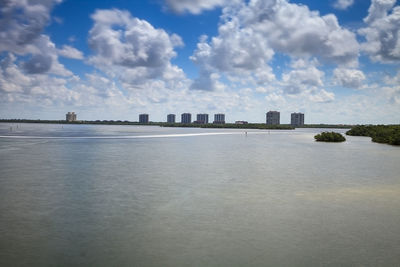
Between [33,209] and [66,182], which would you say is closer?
[33,209]

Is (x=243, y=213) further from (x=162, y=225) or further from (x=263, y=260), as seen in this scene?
(x=263, y=260)

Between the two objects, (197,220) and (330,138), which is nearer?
(197,220)

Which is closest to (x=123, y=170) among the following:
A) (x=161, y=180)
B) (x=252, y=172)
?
(x=161, y=180)

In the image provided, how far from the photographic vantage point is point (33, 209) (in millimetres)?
11203

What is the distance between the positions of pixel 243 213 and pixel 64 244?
5721 mm

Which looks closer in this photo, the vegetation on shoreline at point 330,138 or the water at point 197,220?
the water at point 197,220

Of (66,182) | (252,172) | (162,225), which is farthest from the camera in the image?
(252,172)

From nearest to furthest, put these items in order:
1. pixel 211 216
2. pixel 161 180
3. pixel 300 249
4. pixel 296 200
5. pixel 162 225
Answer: pixel 300 249 → pixel 162 225 → pixel 211 216 → pixel 296 200 → pixel 161 180

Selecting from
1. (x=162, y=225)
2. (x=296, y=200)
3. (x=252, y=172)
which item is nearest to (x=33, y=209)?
(x=162, y=225)

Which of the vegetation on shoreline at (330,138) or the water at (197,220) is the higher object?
the vegetation on shoreline at (330,138)

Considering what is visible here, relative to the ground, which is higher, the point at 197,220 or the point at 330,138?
the point at 330,138

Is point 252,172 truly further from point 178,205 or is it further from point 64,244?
point 64,244

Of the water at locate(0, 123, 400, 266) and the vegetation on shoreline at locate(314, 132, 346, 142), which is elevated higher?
the vegetation on shoreline at locate(314, 132, 346, 142)

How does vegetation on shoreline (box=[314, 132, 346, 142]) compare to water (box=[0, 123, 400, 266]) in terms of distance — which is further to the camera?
vegetation on shoreline (box=[314, 132, 346, 142])
